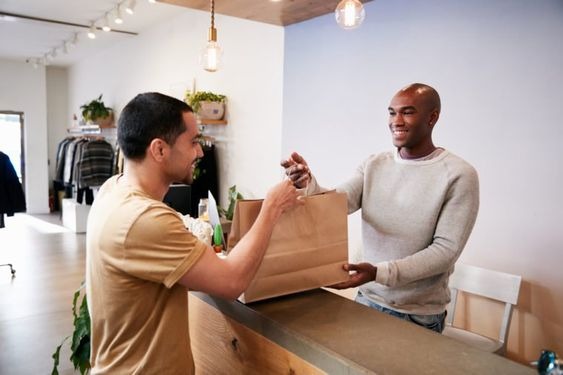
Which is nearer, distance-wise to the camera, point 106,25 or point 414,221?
point 414,221

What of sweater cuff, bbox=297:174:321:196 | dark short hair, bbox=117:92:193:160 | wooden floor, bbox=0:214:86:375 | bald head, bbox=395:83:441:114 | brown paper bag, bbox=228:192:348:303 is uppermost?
bald head, bbox=395:83:441:114

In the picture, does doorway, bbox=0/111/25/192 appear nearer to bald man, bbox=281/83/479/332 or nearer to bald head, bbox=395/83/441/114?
bald man, bbox=281/83/479/332

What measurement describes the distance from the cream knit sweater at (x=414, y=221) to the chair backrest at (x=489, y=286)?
88 centimetres

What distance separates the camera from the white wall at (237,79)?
4.20m

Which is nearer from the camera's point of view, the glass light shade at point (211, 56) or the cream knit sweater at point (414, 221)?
the cream knit sweater at point (414, 221)

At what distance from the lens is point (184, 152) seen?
46.9 inches

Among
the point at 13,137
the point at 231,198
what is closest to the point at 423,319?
the point at 231,198

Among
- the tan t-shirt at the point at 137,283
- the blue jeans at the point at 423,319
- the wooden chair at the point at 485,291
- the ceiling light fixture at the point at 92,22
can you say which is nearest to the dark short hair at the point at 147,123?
the tan t-shirt at the point at 137,283

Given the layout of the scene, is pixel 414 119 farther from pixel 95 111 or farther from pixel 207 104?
pixel 95 111

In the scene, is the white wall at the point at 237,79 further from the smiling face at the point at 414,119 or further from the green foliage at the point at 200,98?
the smiling face at the point at 414,119

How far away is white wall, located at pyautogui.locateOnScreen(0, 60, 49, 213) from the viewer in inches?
355

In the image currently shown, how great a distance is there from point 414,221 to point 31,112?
957cm

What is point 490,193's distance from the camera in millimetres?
2463

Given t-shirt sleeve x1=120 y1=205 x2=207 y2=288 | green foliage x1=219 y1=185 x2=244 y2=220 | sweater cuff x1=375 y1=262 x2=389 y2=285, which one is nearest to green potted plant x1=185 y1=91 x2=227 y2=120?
green foliage x1=219 y1=185 x2=244 y2=220
